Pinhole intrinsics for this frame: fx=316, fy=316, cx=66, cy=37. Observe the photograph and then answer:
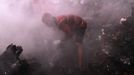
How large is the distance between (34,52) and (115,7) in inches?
132

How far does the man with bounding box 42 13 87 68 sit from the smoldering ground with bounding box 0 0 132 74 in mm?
222

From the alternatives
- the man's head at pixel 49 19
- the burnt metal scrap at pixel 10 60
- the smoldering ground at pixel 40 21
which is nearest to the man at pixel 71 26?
the man's head at pixel 49 19

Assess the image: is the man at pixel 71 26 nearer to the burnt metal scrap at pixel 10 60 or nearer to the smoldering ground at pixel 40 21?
the smoldering ground at pixel 40 21

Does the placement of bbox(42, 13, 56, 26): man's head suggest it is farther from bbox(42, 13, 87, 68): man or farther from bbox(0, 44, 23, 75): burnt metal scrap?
bbox(0, 44, 23, 75): burnt metal scrap

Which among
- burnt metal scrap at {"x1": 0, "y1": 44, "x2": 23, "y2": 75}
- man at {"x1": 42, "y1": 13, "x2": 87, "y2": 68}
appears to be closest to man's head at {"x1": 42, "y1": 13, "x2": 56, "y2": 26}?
man at {"x1": 42, "y1": 13, "x2": 87, "y2": 68}

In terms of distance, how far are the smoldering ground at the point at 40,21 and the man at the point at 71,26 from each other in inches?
8.7

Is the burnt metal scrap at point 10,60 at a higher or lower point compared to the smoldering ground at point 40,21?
lower

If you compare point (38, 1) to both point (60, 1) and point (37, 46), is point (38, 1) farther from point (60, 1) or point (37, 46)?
point (37, 46)

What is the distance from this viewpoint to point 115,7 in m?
9.73

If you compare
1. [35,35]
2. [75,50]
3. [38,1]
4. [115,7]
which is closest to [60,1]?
[38,1]

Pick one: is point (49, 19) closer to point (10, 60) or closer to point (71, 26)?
point (71, 26)

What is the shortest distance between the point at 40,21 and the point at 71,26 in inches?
79.4

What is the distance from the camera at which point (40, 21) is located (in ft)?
28.1

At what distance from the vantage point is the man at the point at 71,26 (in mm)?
6543
